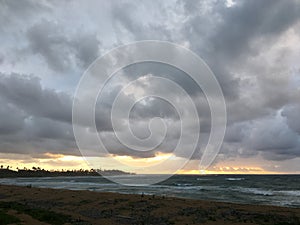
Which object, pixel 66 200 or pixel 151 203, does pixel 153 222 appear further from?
pixel 66 200

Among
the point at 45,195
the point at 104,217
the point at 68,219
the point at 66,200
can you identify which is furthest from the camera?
the point at 45,195

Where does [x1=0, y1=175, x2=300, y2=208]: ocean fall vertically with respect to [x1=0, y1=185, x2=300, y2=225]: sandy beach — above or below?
above

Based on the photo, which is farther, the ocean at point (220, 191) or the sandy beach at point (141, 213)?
the ocean at point (220, 191)

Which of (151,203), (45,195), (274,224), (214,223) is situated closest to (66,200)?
(45,195)

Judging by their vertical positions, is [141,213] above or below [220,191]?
below

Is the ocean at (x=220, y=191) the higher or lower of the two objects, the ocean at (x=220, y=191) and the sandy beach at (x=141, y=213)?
the higher

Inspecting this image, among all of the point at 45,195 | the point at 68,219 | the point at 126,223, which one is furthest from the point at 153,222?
the point at 45,195

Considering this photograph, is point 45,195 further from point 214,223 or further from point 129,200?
point 214,223

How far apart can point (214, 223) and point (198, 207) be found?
7.20 meters

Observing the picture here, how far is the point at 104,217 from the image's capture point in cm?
2698

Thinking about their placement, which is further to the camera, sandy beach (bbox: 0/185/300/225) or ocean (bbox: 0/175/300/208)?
ocean (bbox: 0/175/300/208)

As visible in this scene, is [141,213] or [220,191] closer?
[141,213]

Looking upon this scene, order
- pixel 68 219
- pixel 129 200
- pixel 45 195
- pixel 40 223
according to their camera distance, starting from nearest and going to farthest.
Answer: pixel 40 223 → pixel 68 219 → pixel 129 200 → pixel 45 195

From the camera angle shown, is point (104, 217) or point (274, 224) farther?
point (104, 217)
